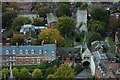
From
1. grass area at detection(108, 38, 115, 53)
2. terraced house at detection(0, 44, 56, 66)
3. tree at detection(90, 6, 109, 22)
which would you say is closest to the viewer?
terraced house at detection(0, 44, 56, 66)

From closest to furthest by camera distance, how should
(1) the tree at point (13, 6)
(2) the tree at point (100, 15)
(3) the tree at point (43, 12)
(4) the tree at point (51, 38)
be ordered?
(4) the tree at point (51, 38), (2) the tree at point (100, 15), (3) the tree at point (43, 12), (1) the tree at point (13, 6)

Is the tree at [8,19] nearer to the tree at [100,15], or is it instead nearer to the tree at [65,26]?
the tree at [65,26]

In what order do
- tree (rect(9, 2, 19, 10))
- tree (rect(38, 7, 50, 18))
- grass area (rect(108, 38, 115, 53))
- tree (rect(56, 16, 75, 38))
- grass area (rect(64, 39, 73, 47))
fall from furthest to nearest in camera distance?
tree (rect(9, 2, 19, 10)) → tree (rect(38, 7, 50, 18)) → tree (rect(56, 16, 75, 38)) → grass area (rect(64, 39, 73, 47)) → grass area (rect(108, 38, 115, 53))

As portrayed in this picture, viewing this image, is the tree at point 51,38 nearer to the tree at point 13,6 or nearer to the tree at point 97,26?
the tree at point 97,26

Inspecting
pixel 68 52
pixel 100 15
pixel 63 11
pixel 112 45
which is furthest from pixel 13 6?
pixel 68 52

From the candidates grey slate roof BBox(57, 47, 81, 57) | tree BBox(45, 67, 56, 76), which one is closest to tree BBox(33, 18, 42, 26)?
grey slate roof BBox(57, 47, 81, 57)

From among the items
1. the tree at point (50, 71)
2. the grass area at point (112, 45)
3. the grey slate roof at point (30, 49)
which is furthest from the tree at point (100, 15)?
the tree at point (50, 71)

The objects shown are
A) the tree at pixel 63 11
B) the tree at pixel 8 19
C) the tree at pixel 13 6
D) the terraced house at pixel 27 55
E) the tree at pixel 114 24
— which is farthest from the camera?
the tree at pixel 13 6

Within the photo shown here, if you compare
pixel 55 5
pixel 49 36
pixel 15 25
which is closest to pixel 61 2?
pixel 55 5

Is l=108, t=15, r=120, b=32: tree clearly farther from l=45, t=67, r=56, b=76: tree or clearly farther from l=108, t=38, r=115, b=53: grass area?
l=45, t=67, r=56, b=76: tree

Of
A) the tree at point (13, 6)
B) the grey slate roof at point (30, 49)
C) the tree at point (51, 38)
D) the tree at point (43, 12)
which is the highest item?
the tree at point (13, 6)

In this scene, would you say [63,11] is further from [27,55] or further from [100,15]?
[27,55]

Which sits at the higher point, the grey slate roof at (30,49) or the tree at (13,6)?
the tree at (13,6)

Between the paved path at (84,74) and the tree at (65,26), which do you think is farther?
the tree at (65,26)
